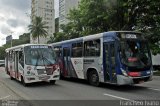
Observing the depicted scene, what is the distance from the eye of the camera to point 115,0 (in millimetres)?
27344

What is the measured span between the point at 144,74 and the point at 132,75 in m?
0.81

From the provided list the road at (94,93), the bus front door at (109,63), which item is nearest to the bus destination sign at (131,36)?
the bus front door at (109,63)

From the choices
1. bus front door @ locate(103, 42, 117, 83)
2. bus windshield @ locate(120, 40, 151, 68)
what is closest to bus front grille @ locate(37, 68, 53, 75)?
bus front door @ locate(103, 42, 117, 83)

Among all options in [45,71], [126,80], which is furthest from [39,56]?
[126,80]

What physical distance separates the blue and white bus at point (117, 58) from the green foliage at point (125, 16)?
38.1 ft

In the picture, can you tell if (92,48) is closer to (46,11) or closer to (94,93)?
(94,93)

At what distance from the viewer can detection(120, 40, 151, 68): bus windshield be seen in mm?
13195

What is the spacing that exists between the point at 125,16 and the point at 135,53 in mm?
15088

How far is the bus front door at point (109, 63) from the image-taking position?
44.3 feet

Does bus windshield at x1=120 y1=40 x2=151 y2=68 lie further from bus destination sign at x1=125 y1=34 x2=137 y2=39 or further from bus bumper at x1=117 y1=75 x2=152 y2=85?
bus bumper at x1=117 y1=75 x2=152 y2=85

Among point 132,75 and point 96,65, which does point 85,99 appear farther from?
point 96,65

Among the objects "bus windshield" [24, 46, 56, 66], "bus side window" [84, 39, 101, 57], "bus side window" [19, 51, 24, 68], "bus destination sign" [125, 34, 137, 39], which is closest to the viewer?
"bus destination sign" [125, 34, 137, 39]

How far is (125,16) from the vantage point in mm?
27984

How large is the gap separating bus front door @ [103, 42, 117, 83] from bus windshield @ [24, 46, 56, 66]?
3.87 metres
